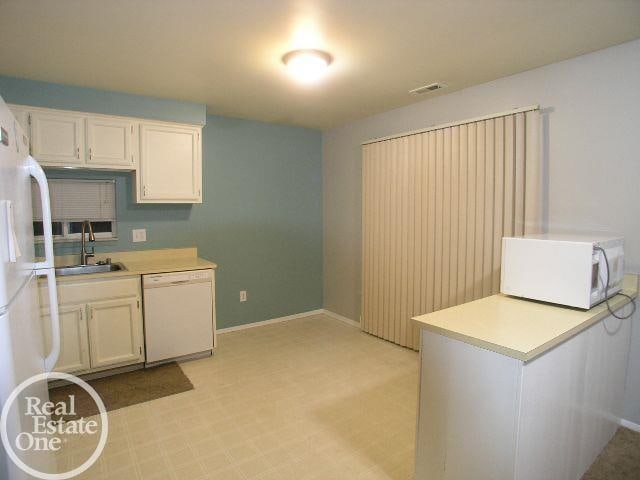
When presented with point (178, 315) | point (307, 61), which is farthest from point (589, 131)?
point (178, 315)

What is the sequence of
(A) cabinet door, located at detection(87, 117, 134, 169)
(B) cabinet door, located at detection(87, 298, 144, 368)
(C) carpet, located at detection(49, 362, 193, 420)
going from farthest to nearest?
(A) cabinet door, located at detection(87, 117, 134, 169)
(B) cabinet door, located at detection(87, 298, 144, 368)
(C) carpet, located at detection(49, 362, 193, 420)

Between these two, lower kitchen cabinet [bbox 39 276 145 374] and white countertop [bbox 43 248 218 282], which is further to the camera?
white countertop [bbox 43 248 218 282]

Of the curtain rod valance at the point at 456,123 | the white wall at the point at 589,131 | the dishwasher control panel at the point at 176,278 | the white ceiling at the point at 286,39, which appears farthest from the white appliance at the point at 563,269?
the dishwasher control panel at the point at 176,278

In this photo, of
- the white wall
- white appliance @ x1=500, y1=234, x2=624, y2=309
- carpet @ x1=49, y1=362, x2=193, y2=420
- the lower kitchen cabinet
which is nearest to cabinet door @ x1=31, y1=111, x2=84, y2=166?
the lower kitchen cabinet

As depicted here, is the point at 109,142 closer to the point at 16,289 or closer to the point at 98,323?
the point at 98,323

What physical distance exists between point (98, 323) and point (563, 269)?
10.4ft

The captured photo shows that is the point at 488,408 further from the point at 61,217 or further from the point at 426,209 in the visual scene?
the point at 61,217

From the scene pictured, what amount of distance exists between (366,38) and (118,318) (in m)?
2.72

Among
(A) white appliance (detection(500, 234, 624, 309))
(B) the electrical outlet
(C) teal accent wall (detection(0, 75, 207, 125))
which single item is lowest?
(A) white appliance (detection(500, 234, 624, 309))

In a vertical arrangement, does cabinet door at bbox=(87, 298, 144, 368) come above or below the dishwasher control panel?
below

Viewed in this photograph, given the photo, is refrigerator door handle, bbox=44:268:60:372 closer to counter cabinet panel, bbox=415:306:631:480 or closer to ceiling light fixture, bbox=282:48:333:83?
counter cabinet panel, bbox=415:306:631:480

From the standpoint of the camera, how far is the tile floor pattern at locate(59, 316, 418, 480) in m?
1.97

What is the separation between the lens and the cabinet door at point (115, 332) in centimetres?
284

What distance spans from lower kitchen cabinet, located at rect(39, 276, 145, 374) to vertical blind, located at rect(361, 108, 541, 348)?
2.26 meters
